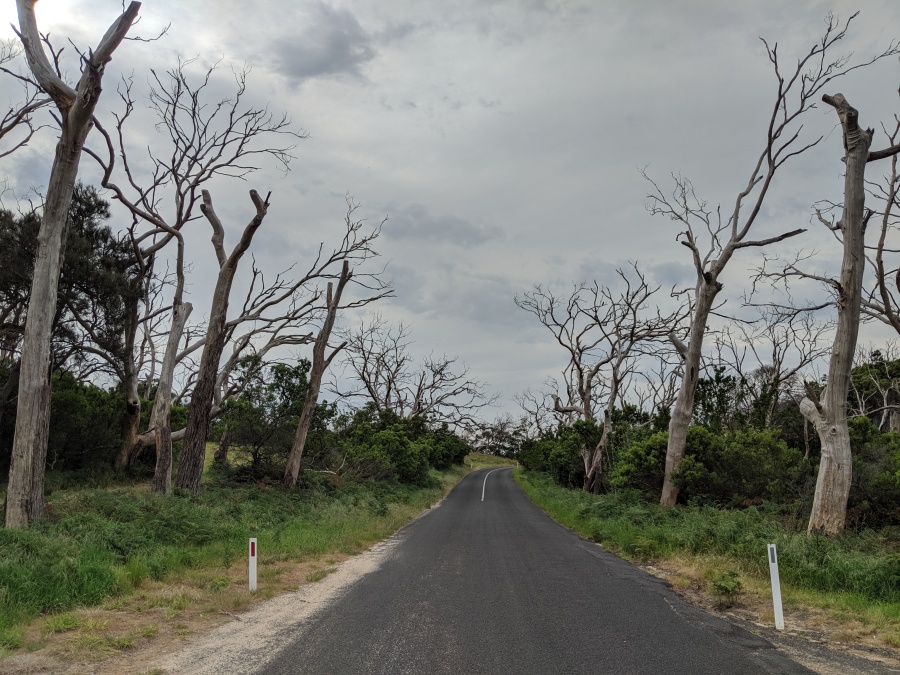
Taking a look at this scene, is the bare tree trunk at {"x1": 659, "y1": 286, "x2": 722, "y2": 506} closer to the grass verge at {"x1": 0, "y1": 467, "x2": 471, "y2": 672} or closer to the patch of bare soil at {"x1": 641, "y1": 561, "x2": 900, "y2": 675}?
the grass verge at {"x1": 0, "y1": 467, "x2": 471, "y2": 672}

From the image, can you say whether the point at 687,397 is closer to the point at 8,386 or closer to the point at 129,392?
the point at 129,392

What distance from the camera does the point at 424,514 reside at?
25.2m

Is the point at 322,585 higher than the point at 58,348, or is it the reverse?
the point at 58,348

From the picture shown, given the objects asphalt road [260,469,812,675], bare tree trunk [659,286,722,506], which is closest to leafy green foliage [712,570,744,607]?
asphalt road [260,469,812,675]

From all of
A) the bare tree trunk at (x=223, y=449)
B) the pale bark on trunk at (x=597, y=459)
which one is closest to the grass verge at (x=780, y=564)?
the pale bark on trunk at (x=597, y=459)

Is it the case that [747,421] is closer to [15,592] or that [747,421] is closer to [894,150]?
[894,150]

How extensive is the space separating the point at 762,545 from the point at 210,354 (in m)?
16.1

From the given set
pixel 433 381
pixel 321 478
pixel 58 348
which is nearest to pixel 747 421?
pixel 321 478

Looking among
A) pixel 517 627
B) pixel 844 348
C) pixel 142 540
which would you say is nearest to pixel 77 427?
pixel 142 540

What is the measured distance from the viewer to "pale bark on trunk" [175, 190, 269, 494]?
18.9m

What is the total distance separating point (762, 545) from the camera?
11023 millimetres

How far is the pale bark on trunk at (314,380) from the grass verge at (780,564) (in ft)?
44.3

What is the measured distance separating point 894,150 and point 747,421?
15.5 metres

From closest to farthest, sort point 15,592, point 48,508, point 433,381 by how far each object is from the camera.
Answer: point 15,592
point 48,508
point 433,381
